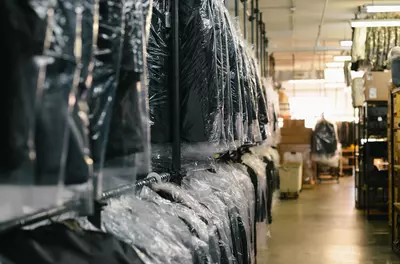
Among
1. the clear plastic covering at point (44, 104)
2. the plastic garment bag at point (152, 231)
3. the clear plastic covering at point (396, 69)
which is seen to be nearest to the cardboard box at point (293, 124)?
the clear plastic covering at point (396, 69)

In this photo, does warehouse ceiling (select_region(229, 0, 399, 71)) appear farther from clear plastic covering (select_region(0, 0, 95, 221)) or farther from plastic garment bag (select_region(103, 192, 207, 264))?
clear plastic covering (select_region(0, 0, 95, 221))

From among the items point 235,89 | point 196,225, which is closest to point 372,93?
point 235,89

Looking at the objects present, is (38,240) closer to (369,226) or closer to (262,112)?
(262,112)

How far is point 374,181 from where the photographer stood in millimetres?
8195

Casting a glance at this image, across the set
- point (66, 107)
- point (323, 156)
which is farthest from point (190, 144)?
point (323, 156)

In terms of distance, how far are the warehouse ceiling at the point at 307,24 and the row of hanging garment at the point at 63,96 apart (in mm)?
7568

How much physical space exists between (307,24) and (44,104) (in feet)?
37.2

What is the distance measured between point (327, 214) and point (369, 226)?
123 centimetres

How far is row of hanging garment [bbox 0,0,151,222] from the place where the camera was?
0.64m

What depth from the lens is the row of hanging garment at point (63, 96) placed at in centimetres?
64

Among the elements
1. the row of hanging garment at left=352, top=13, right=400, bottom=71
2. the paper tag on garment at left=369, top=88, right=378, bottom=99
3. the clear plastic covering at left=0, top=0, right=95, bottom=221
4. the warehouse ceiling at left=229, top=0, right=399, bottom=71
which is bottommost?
the clear plastic covering at left=0, top=0, right=95, bottom=221

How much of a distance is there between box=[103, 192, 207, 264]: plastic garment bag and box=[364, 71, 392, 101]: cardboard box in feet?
23.6

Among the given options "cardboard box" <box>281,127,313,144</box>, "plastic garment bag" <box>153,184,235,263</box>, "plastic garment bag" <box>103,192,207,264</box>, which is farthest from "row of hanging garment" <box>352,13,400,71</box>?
"plastic garment bag" <box>103,192,207,264</box>

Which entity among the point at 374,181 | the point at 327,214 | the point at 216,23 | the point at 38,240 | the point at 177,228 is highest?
the point at 216,23
